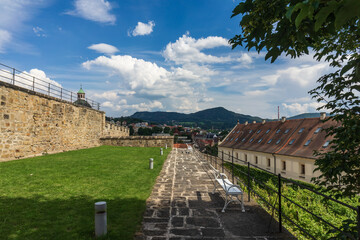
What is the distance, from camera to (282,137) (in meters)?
33.3

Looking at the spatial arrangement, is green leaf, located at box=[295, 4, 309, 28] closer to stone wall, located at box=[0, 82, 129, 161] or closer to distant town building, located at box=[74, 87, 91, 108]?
stone wall, located at box=[0, 82, 129, 161]

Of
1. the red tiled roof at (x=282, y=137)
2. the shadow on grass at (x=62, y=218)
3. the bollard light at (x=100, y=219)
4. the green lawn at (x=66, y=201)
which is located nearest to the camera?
the bollard light at (x=100, y=219)

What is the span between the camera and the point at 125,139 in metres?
24.4

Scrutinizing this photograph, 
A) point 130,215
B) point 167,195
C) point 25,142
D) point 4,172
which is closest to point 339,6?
point 130,215

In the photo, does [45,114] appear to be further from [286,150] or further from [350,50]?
[286,150]

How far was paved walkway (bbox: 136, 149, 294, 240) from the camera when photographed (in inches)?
151

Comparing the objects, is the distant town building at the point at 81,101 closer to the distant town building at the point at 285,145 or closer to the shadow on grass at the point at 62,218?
the shadow on grass at the point at 62,218

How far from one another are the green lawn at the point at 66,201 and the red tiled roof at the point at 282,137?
2094 centimetres

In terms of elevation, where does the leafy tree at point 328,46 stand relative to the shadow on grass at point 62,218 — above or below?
above

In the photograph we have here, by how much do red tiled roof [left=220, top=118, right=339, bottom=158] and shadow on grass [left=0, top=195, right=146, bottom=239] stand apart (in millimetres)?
21755

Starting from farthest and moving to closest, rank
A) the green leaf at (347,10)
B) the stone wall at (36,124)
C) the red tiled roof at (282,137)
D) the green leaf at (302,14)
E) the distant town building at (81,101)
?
the red tiled roof at (282,137)
the distant town building at (81,101)
the stone wall at (36,124)
the green leaf at (302,14)
the green leaf at (347,10)

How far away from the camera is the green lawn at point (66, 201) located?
3826 mm

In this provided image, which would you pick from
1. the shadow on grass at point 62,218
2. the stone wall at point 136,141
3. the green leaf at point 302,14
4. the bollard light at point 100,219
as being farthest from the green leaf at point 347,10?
the stone wall at point 136,141

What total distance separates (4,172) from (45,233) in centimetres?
646
